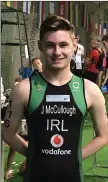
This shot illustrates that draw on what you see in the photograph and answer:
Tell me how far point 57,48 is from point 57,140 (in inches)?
13.3

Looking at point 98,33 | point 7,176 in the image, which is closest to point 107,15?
point 98,33

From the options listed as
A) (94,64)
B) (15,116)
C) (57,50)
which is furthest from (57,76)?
(94,64)

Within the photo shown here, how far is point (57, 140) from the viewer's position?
4.56 feet

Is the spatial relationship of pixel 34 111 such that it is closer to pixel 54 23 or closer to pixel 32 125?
pixel 32 125

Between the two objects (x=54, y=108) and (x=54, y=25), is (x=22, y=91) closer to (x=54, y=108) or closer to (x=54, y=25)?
(x=54, y=108)

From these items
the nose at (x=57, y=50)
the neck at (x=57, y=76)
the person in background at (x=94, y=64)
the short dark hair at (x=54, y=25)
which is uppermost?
the short dark hair at (x=54, y=25)

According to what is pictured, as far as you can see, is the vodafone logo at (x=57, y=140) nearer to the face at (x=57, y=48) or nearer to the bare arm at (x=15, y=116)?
the bare arm at (x=15, y=116)

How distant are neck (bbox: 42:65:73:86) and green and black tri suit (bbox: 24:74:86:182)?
16mm

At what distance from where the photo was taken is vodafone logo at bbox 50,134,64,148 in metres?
1.39

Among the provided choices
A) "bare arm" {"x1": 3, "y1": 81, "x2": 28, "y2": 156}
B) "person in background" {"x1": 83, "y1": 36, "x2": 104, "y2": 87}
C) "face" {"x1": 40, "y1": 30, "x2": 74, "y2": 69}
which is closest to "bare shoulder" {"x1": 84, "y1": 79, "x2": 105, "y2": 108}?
"face" {"x1": 40, "y1": 30, "x2": 74, "y2": 69}

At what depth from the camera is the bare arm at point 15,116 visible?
1.37m

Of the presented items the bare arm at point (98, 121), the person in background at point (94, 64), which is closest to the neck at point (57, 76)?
the bare arm at point (98, 121)

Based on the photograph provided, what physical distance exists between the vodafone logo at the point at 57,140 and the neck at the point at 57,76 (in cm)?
20

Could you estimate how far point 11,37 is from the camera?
283 inches
